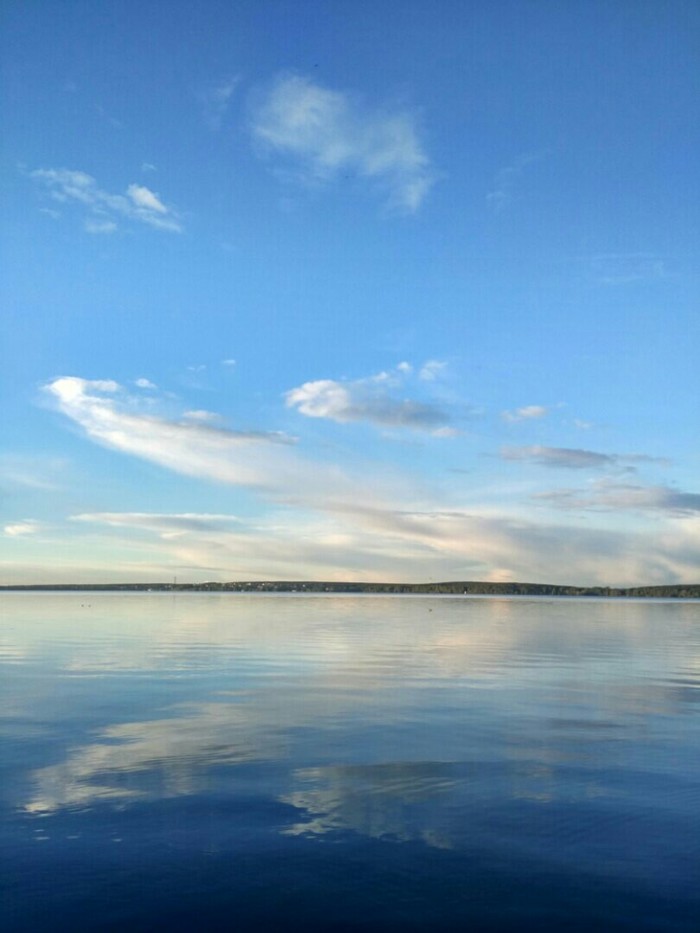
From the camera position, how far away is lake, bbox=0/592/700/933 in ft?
34.0

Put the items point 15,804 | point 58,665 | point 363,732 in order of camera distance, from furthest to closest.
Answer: point 58,665
point 363,732
point 15,804

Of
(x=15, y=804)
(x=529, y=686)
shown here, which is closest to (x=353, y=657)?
(x=529, y=686)

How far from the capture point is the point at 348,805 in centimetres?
1445

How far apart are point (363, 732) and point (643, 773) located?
735cm

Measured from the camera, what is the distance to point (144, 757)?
18.2 meters

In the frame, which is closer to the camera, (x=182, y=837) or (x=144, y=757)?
(x=182, y=837)

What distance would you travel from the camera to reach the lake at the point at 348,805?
10352 millimetres

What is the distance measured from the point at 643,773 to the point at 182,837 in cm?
1020

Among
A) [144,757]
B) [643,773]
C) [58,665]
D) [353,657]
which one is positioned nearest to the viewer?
[643,773]

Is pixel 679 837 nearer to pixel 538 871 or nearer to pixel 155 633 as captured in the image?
pixel 538 871

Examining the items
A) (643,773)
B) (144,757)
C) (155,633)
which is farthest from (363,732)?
(155,633)

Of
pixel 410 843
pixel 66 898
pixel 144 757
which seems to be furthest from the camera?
pixel 144 757

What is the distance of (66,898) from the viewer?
34.2ft

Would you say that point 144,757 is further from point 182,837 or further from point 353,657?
point 353,657
